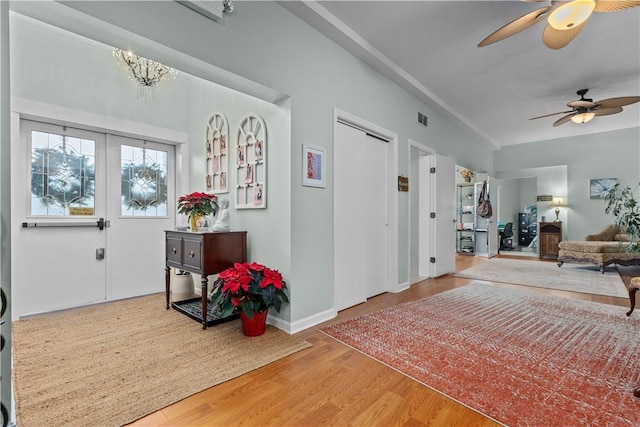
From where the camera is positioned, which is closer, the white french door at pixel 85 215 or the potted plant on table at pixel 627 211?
the white french door at pixel 85 215

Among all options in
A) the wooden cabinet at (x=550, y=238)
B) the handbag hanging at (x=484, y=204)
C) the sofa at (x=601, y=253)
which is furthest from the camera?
the handbag hanging at (x=484, y=204)

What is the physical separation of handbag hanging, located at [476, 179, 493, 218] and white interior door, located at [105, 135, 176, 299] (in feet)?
23.1

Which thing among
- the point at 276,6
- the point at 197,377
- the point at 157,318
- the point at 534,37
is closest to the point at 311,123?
the point at 276,6

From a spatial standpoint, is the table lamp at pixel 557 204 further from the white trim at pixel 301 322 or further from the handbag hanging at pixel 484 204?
the white trim at pixel 301 322

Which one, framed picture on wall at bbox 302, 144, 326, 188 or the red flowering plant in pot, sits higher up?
framed picture on wall at bbox 302, 144, 326, 188

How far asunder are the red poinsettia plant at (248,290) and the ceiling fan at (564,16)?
2695 millimetres

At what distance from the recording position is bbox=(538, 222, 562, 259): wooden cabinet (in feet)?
23.7

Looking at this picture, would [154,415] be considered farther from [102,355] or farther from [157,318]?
[157,318]

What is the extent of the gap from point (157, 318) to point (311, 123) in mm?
2355

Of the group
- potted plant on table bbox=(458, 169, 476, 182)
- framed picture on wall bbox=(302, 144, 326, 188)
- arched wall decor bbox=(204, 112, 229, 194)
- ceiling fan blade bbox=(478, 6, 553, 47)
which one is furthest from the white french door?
potted plant on table bbox=(458, 169, 476, 182)

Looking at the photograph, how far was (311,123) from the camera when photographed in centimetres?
280

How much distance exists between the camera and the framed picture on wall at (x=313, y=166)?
8.93 feet

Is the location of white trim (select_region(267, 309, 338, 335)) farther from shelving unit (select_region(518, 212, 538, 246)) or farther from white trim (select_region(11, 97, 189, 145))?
shelving unit (select_region(518, 212, 538, 246))

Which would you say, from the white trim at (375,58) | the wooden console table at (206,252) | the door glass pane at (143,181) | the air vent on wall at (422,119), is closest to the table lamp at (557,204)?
the white trim at (375,58)
